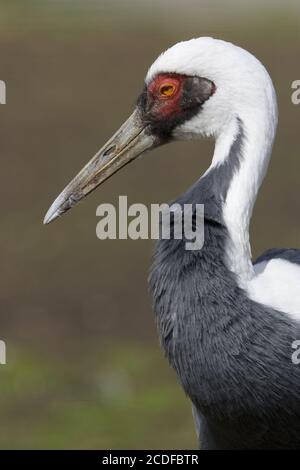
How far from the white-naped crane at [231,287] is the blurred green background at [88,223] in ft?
13.6

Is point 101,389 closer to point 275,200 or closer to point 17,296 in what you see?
point 17,296

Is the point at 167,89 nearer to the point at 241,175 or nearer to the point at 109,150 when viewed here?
the point at 109,150

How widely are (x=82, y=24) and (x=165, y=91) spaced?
60.5 feet

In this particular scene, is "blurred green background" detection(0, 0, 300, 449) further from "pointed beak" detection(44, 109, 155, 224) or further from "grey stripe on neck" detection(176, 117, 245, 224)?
"grey stripe on neck" detection(176, 117, 245, 224)

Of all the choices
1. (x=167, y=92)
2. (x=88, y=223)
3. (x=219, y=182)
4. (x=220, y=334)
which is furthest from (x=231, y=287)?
(x=88, y=223)

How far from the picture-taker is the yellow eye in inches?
256

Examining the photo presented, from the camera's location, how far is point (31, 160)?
17453 millimetres

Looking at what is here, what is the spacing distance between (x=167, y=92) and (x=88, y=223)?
8195 mm

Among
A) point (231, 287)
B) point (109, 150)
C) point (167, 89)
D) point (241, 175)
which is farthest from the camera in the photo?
point (109, 150)

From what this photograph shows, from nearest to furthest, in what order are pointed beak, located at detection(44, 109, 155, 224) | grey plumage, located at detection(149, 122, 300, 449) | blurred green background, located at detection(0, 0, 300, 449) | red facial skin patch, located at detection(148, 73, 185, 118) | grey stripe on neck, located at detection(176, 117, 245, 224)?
grey plumage, located at detection(149, 122, 300, 449) < grey stripe on neck, located at detection(176, 117, 245, 224) < red facial skin patch, located at detection(148, 73, 185, 118) < pointed beak, located at detection(44, 109, 155, 224) < blurred green background, located at detection(0, 0, 300, 449)

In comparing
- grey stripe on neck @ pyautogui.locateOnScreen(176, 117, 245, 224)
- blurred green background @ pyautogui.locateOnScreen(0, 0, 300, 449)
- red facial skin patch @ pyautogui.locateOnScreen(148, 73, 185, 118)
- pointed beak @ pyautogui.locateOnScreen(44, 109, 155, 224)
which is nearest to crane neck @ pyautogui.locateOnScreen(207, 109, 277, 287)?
grey stripe on neck @ pyautogui.locateOnScreen(176, 117, 245, 224)

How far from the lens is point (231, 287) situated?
6.11m

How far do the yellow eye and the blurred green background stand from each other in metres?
4.28

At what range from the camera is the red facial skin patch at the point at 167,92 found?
648 centimetres
